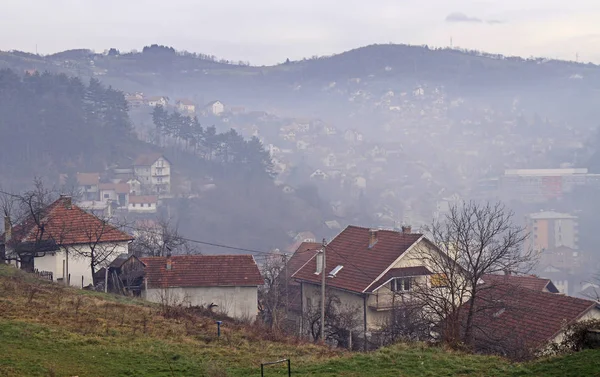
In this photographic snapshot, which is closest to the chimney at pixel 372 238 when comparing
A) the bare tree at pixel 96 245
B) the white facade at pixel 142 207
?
the bare tree at pixel 96 245

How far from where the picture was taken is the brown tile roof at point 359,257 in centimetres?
2661

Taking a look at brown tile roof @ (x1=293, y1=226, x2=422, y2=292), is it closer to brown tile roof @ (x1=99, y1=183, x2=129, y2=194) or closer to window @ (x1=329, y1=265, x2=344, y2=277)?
window @ (x1=329, y1=265, x2=344, y2=277)

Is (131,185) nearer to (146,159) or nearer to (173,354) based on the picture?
(146,159)

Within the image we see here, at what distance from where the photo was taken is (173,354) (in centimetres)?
1171

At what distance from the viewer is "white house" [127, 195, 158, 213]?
9638 centimetres

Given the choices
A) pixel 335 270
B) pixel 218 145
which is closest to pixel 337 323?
pixel 335 270

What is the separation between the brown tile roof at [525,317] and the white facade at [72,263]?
586 inches

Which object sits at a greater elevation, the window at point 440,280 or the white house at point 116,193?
the white house at point 116,193

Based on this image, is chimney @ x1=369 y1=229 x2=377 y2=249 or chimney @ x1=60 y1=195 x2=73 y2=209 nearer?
chimney @ x1=369 y1=229 x2=377 y2=249

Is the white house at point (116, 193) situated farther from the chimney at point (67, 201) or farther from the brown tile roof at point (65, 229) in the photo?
the brown tile roof at point (65, 229)

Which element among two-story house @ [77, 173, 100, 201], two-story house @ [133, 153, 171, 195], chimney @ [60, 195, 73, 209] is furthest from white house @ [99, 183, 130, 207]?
chimney @ [60, 195, 73, 209]

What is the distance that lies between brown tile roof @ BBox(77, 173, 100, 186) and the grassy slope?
83.1m

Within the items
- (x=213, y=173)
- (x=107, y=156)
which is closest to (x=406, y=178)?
(x=213, y=173)

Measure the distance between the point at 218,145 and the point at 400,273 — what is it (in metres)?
86.9
